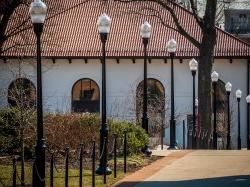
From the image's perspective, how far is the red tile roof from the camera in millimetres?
A: 46562

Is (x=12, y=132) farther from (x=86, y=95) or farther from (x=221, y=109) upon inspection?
(x=221, y=109)

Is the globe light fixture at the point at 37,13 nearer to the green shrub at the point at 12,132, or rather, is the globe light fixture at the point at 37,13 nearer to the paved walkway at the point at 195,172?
the paved walkway at the point at 195,172

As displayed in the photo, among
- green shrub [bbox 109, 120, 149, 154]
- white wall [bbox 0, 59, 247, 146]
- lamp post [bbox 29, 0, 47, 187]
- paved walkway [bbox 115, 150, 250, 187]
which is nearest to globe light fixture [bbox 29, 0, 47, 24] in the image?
lamp post [bbox 29, 0, 47, 187]

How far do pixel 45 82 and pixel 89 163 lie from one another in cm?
2870

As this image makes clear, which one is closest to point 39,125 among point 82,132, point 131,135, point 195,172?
point 195,172

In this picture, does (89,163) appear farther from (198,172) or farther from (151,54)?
(151,54)

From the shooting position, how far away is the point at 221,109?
47625 millimetres

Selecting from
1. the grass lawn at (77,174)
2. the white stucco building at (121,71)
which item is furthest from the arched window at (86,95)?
the grass lawn at (77,174)

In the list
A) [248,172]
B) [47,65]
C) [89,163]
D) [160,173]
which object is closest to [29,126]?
[89,163]

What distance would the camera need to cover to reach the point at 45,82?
157 feet

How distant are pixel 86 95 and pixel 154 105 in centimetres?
648

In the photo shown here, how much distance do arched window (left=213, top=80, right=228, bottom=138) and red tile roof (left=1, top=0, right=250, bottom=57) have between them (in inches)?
114

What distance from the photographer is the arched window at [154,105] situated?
36.5 m

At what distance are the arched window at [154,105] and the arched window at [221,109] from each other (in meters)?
4.17
